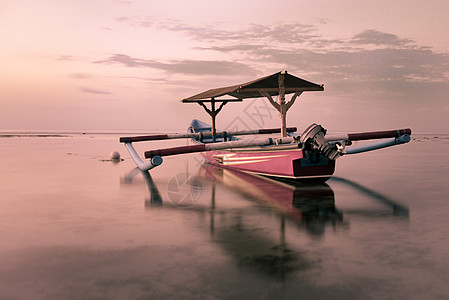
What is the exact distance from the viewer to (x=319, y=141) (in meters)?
10.9

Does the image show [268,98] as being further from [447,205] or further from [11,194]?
[11,194]

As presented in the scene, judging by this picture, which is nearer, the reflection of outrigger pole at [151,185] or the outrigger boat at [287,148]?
the reflection of outrigger pole at [151,185]

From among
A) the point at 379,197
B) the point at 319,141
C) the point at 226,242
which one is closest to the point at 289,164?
the point at 319,141

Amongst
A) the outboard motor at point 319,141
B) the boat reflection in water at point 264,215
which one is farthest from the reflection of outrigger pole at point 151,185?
the outboard motor at point 319,141

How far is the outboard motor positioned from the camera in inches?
428

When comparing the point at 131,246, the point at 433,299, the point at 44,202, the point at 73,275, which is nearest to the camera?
the point at 433,299

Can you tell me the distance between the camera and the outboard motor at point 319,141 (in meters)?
10.9

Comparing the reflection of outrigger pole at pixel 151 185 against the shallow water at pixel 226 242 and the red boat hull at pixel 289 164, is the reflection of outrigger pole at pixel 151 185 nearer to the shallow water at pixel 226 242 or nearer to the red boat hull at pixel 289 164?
the shallow water at pixel 226 242

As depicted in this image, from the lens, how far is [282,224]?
23.3 feet

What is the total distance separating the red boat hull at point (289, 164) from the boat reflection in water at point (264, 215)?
0.38 m

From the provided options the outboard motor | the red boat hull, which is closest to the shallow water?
the red boat hull

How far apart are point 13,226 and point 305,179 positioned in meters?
8.78

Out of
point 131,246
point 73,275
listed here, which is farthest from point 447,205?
point 73,275

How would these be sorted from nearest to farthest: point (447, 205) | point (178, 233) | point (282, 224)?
point (178, 233) → point (282, 224) → point (447, 205)
